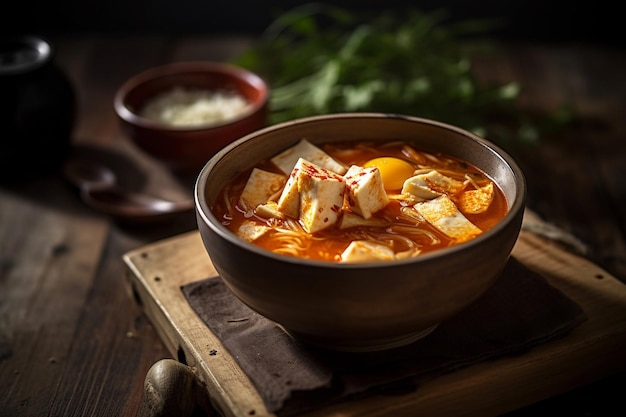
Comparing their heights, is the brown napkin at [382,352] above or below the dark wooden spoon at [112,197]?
above

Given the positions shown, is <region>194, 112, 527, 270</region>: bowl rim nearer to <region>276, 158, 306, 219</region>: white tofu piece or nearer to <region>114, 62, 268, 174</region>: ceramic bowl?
<region>276, 158, 306, 219</region>: white tofu piece

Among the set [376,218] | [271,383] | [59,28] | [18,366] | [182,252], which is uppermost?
[376,218]

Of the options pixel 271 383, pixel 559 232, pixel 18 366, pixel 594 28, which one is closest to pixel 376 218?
pixel 271 383

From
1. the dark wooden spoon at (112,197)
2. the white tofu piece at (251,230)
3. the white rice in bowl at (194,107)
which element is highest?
the white tofu piece at (251,230)

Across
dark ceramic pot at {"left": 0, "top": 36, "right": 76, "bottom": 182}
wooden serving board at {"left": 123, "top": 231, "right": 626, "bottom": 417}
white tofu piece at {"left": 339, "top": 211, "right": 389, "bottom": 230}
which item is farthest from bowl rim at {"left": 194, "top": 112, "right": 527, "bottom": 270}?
dark ceramic pot at {"left": 0, "top": 36, "right": 76, "bottom": 182}

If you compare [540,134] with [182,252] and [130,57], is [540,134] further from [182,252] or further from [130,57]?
[130,57]

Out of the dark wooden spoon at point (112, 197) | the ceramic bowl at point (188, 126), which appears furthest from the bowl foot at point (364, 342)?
the ceramic bowl at point (188, 126)

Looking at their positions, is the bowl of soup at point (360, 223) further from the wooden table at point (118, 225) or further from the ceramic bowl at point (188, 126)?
the ceramic bowl at point (188, 126)
